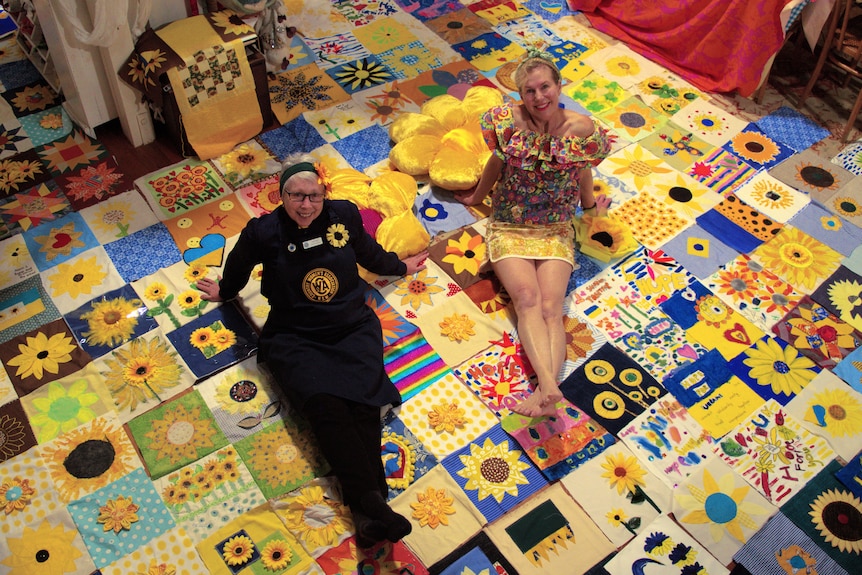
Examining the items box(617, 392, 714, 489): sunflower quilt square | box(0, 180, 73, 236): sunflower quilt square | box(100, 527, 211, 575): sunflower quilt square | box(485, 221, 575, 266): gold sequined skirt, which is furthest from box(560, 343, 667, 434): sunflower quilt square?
box(0, 180, 73, 236): sunflower quilt square

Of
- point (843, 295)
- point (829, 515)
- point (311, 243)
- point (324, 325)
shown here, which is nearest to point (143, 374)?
point (324, 325)

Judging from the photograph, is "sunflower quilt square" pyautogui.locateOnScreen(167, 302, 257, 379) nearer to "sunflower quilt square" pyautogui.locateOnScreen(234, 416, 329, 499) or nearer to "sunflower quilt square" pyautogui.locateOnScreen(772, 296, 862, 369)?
"sunflower quilt square" pyautogui.locateOnScreen(234, 416, 329, 499)

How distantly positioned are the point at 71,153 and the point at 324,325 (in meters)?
1.84

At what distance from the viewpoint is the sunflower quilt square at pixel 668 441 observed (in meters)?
2.60

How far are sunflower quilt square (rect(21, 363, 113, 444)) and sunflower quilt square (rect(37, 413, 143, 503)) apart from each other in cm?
3

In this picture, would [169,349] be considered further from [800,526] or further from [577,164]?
[800,526]

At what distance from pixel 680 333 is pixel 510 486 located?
1.02m

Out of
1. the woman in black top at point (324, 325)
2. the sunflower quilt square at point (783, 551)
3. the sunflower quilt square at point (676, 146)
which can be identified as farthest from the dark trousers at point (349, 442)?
the sunflower quilt square at point (676, 146)

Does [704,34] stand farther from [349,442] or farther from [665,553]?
[349,442]

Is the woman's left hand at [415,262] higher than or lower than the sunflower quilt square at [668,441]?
higher

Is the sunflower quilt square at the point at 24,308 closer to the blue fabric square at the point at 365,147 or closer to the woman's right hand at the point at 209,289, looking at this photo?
the woman's right hand at the point at 209,289

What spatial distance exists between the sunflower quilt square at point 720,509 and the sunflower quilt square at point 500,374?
67 cm

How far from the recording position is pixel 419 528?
2422mm

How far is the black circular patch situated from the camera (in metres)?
2.49
